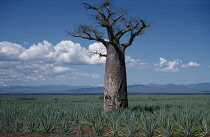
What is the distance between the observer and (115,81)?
32.9 feet

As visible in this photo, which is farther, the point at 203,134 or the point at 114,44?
the point at 114,44

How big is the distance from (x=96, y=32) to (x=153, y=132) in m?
5.70

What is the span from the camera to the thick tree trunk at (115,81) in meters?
9.99

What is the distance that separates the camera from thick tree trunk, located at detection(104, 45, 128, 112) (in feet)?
32.8

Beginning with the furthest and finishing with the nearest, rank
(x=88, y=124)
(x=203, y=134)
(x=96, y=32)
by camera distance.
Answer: (x=96, y=32), (x=88, y=124), (x=203, y=134)

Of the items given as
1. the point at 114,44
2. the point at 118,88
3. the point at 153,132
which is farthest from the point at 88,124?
the point at 114,44

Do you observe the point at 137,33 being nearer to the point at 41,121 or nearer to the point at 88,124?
the point at 88,124

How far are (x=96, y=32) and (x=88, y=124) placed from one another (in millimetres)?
4521

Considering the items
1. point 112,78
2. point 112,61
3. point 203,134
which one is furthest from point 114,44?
point 203,134

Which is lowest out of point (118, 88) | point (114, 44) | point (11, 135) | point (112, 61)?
point (11, 135)

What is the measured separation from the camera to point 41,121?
6875mm

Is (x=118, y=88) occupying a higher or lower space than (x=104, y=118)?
higher

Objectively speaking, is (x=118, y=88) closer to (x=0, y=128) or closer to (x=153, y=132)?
(x=153, y=132)

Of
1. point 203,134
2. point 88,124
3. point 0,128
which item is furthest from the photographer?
point 88,124
